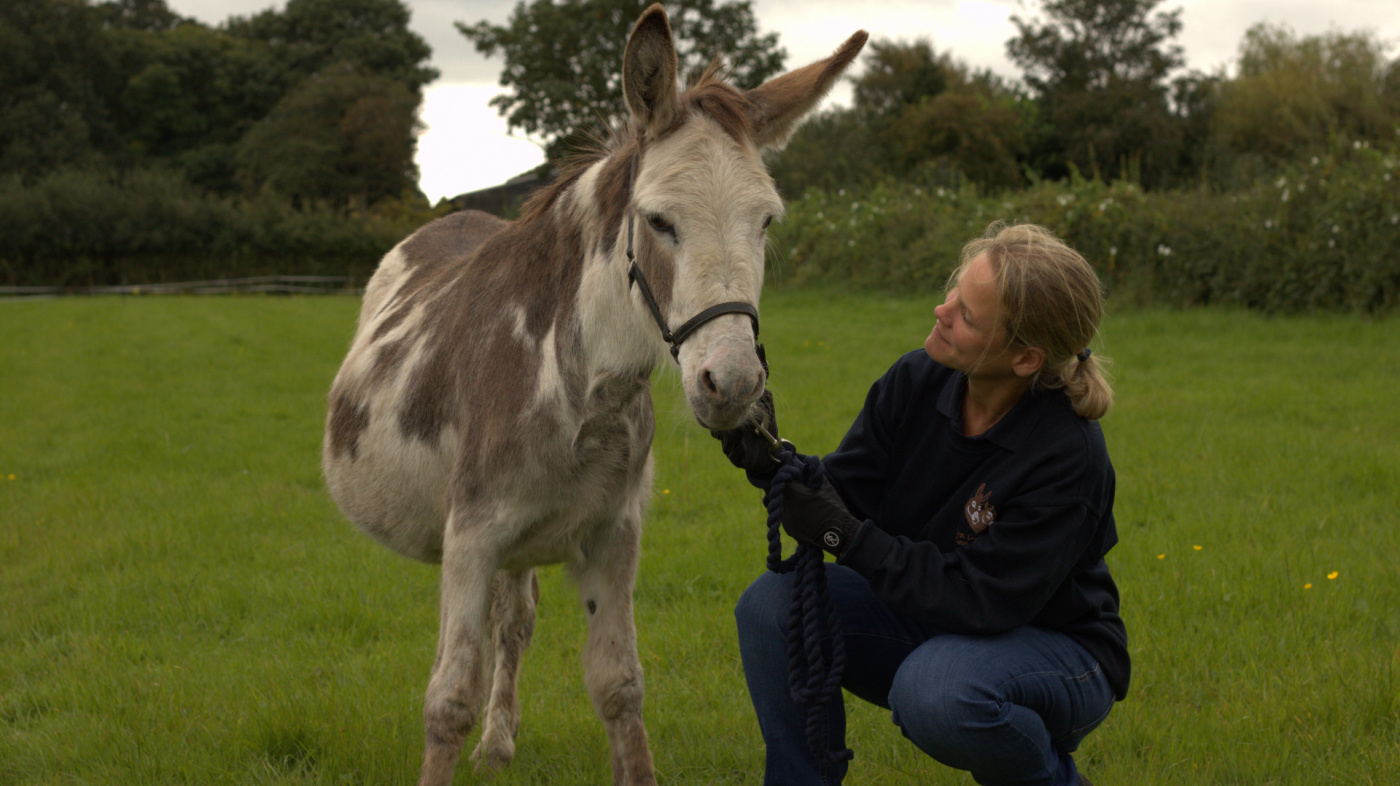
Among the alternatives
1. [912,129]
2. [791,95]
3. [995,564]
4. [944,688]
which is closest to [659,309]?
[791,95]

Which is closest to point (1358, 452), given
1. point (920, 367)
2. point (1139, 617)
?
point (1139, 617)

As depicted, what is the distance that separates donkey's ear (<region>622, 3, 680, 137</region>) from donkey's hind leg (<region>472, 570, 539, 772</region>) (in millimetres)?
1888

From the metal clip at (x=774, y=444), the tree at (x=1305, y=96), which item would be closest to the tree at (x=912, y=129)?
the tree at (x=1305, y=96)

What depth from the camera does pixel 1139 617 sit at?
409 cm

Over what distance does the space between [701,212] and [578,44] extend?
34270mm

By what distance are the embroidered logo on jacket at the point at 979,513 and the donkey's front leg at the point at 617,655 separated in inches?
39.8

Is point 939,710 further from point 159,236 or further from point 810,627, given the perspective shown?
point 159,236

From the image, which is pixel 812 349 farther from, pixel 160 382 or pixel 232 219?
pixel 232 219

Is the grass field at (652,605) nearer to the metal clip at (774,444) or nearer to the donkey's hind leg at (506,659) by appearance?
the donkey's hind leg at (506,659)

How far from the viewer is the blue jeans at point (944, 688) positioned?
2293 mm

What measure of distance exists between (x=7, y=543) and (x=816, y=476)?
528 cm

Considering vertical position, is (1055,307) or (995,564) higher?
(1055,307)

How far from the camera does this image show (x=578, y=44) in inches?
1351

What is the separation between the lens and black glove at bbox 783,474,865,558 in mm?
2395
